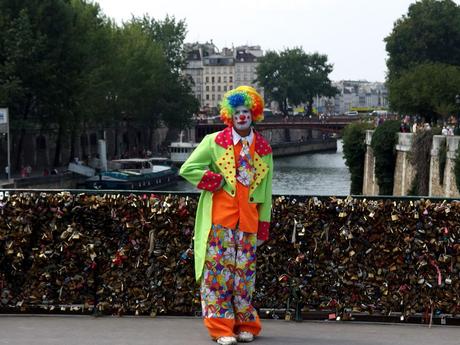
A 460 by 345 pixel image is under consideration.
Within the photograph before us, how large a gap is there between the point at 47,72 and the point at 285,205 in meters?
42.7

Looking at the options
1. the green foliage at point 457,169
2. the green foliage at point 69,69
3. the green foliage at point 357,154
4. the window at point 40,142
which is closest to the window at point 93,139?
the green foliage at point 69,69

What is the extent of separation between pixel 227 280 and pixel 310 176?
6557cm

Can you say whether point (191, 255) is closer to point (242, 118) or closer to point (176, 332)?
point (176, 332)

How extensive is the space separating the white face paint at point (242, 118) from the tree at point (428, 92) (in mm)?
40532

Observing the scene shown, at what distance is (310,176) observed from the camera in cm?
7400

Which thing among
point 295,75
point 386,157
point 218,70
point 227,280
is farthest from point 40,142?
point 218,70

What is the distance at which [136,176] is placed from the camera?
197ft

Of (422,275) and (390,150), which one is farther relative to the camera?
(390,150)

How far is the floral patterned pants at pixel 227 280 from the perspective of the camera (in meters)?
8.62

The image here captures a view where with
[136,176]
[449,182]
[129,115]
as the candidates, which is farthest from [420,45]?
[449,182]

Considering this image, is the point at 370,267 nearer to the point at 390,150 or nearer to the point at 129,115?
the point at 390,150

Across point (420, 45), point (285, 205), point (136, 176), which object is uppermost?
point (420, 45)

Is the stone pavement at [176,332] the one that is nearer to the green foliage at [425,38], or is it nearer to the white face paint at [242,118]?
the white face paint at [242,118]

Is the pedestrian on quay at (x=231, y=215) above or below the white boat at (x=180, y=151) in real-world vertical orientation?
above
